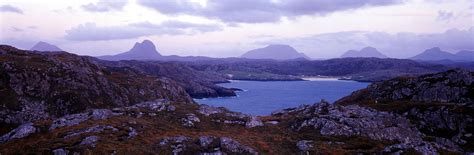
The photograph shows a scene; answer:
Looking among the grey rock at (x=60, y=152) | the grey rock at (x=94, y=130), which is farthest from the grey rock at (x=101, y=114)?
the grey rock at (x=60, y=152)

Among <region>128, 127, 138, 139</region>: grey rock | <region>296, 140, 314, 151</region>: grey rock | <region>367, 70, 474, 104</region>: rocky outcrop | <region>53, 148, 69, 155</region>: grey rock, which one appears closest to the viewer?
<region>53, 148, 69, 155</region>: grey rock

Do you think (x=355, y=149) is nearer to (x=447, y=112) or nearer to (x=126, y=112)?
(x=447, y=112)

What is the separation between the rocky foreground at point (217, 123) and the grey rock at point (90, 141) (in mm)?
232

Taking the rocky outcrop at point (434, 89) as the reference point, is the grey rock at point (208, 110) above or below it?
below

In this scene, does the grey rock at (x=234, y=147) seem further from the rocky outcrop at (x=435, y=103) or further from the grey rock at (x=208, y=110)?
the rocky outcrop at (x=435, y=103)

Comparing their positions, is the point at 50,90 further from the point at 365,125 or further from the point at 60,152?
the point at 365,125

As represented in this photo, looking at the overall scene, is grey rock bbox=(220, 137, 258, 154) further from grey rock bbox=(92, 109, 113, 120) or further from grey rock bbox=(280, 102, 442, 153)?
grey rock bbox=(92, 109, 113, 120)

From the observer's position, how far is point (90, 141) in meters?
48.0

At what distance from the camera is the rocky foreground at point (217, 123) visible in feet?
160

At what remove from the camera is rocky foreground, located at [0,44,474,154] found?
4884 cm

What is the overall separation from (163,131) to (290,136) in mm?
17802

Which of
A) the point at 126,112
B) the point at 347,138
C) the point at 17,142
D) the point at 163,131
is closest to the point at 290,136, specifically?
the point at 347,138

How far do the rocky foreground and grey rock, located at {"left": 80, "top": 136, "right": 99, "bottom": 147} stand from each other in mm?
232

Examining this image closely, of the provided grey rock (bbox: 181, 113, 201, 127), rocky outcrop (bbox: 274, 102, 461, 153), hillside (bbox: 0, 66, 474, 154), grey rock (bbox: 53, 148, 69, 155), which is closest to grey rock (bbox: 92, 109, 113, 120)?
hillside (bbox: 0, 66, 474, 154)
